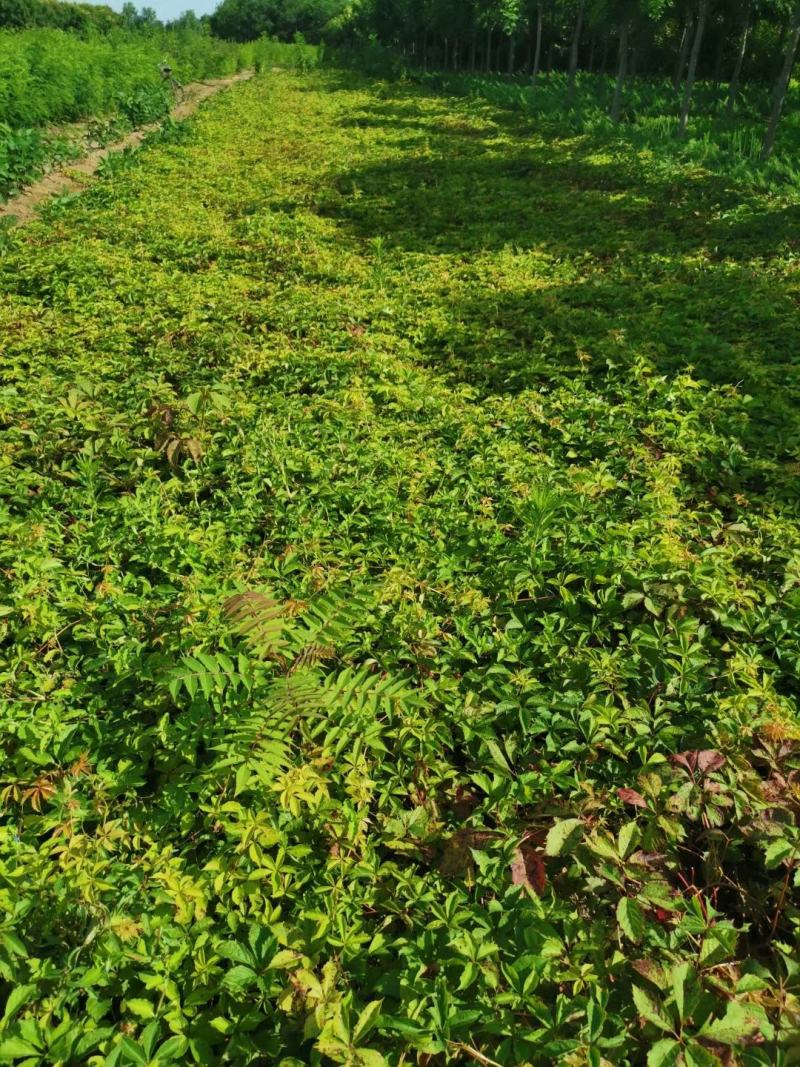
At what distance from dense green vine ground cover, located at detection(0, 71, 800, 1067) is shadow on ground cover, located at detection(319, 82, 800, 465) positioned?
3.1 inches

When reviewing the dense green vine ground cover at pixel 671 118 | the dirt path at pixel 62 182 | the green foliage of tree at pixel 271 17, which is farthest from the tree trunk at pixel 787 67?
the green foliage of tree at pixel 271 17

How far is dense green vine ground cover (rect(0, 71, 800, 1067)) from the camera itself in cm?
167

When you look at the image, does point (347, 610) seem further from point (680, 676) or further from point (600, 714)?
point (680, 676)

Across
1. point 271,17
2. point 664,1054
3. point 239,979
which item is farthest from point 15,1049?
point 271,17

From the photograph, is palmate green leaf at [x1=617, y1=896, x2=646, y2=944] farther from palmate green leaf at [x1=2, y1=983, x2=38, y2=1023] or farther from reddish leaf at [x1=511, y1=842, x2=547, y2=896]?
palmate green leaf at [x1=2, y1=983, x2=38, y2=1023]

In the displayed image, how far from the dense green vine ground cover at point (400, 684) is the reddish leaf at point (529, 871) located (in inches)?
0.5

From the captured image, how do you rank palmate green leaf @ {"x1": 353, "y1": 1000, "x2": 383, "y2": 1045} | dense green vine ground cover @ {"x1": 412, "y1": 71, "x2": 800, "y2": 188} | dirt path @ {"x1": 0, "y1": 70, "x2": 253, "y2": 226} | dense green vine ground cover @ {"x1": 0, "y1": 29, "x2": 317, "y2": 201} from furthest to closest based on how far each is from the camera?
dense green vine ground cover @ {"x1": 412, "y1": 71, "x2": 800, "y2": 188}
dense green vine ground cover @ {"x1": 0, "y1": 29, "x2": 317, "y2": 201}
dirt path @ {"x1": 0, "y1": 70, "x2": 253, "y2": 226}
palmate green leaf @ {"x1": 353, "y1": 1000, "x2": 383, "y2": 1045}

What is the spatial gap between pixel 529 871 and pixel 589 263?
298 inches

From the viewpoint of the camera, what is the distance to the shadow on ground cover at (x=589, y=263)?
536 cm

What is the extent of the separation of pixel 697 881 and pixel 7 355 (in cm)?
598

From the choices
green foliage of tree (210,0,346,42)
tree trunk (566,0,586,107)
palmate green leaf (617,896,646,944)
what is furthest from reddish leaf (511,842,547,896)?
green foliage of tree (210,0,346,42)

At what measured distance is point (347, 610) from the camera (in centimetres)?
276

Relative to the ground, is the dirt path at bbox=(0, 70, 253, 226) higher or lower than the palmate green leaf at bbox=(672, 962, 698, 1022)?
higher

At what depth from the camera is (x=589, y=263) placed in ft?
25.8
